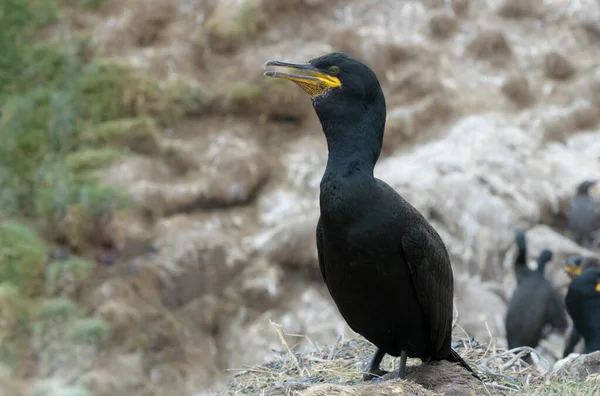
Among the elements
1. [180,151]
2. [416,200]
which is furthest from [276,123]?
[416,200]

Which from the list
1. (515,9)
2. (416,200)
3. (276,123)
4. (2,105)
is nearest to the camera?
(416,200)

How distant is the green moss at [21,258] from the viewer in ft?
28.8

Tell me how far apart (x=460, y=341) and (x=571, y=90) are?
818cm

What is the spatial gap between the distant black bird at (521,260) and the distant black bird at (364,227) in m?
5.30

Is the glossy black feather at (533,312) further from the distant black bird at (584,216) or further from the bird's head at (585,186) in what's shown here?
the bird's head at (585,186)

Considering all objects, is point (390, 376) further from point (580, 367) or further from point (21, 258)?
point (21, 258)

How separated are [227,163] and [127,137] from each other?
1.31m

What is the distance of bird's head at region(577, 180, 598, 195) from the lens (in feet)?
35.9

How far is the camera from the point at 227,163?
33.9 ft

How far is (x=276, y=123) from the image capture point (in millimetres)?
11234

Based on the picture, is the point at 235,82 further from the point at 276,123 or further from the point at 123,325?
the point at 123,325

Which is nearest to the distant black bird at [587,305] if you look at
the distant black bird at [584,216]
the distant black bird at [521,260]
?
the distant black bird at [521,260]

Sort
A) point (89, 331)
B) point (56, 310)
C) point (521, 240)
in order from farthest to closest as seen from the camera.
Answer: point (521, 240)
point (56, 310)
point (89, 331)

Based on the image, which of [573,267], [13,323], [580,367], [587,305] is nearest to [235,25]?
[13,323]
